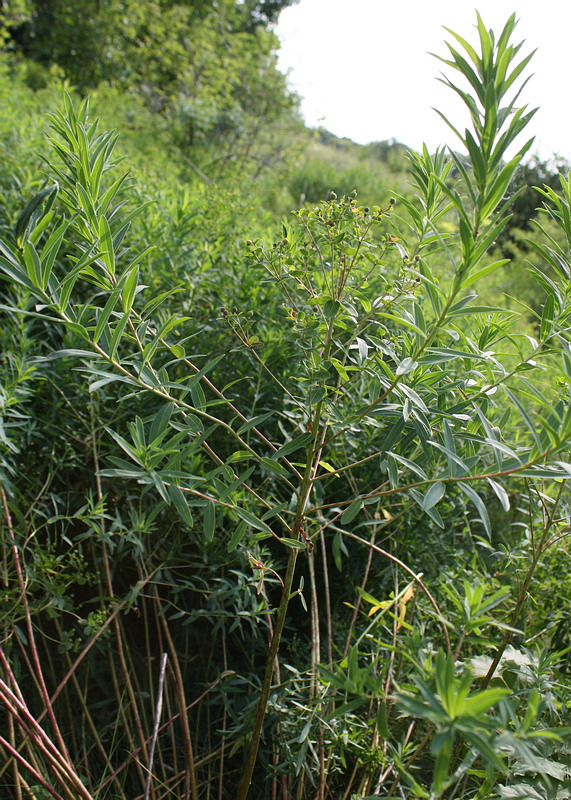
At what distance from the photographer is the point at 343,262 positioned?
1.21 metres

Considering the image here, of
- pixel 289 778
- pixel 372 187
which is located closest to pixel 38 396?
pixel 289 778

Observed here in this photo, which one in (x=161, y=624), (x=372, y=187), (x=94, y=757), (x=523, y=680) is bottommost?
(x=94, y=757)

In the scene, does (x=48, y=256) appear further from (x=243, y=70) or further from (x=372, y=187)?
(x=243, y=70)

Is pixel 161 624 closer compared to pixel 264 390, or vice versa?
pixel 161 624

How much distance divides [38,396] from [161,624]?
781 mm

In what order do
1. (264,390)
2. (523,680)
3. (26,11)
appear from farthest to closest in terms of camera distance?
1. (26,11)
2. (264,390)
3. (523,680)

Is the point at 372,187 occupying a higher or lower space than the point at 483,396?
higher

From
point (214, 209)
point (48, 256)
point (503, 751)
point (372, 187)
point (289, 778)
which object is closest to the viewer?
point (48, 256)

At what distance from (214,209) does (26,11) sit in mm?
9055

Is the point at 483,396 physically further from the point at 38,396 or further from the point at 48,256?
the point at 38,396

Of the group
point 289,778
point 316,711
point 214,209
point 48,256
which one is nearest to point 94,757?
point 289,778

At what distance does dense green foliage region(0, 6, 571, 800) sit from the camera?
0.99m

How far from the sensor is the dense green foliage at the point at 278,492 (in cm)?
99

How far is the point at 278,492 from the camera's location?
1980mm
